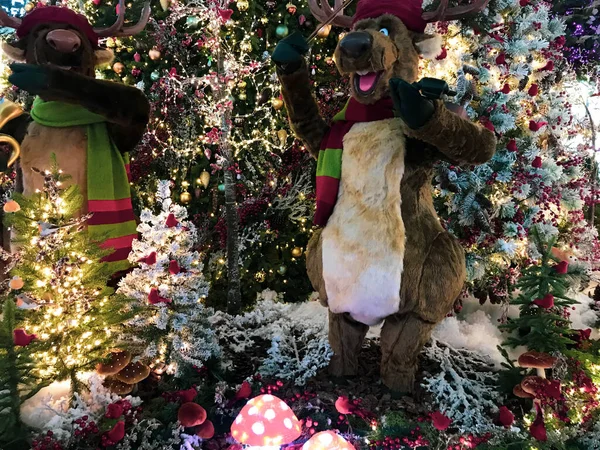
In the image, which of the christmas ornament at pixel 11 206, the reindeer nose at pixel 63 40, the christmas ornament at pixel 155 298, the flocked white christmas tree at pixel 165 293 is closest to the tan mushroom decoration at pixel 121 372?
the flocked white christmas tree at pixel 165 293

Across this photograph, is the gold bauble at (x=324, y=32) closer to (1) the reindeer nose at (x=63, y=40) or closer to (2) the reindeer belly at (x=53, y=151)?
(1) the reindeer nose at (x=63, y=40)

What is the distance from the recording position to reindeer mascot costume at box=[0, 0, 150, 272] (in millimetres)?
2443

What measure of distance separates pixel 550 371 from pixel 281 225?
6.98ft

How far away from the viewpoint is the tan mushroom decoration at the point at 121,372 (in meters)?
2.00

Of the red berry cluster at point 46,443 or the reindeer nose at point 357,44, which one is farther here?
the reindeer nose at point 357,44

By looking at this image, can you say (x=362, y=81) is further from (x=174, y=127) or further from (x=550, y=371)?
(x=174, y=127)

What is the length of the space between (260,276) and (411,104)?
230 centimetres

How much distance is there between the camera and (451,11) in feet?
6.90

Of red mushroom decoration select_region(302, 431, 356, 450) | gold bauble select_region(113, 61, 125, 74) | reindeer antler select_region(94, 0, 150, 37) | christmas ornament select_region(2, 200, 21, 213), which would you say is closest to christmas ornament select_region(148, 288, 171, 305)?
christmas ornament select_region(2, 200, 21, 213)

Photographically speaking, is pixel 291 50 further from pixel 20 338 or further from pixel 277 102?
pixel 20 338

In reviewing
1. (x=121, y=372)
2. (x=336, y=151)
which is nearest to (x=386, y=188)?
(x=336, y=151)

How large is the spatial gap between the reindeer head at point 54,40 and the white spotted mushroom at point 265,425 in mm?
2001

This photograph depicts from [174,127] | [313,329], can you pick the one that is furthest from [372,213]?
[174,127]

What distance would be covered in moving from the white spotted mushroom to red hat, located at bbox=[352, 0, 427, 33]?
68.5 inches
